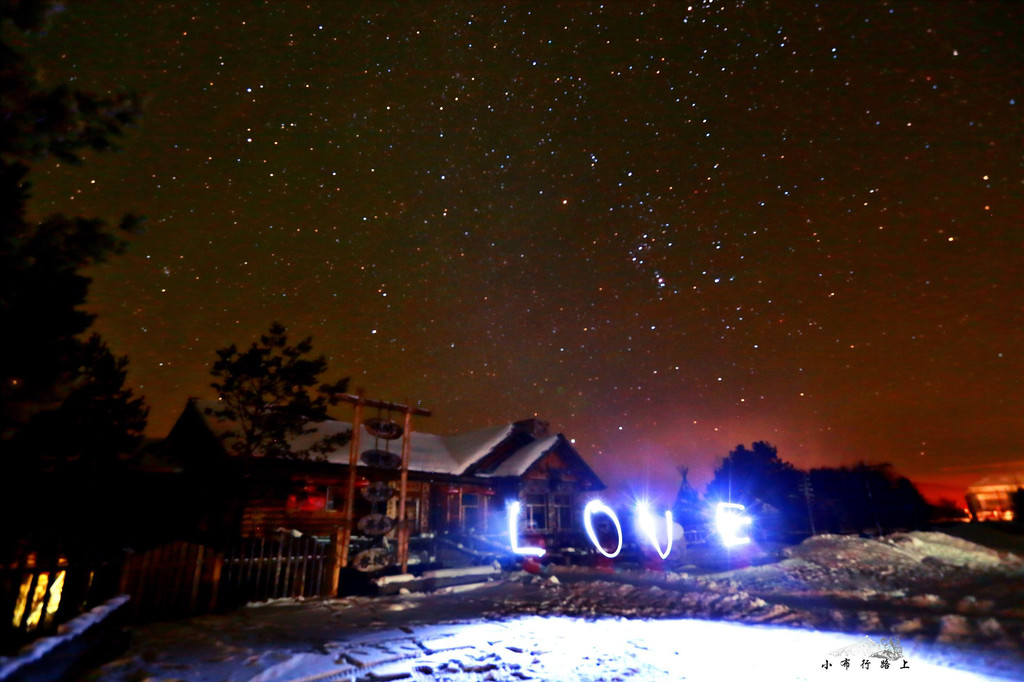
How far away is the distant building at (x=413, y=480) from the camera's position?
21.4 m

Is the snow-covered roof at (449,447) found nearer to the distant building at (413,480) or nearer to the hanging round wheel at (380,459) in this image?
the distant building at (413,480)

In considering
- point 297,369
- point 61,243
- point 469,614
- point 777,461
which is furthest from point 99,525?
point 777,461

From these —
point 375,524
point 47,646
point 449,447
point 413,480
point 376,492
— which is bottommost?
point 47,646

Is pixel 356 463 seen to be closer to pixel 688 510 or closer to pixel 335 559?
pixel 335 559

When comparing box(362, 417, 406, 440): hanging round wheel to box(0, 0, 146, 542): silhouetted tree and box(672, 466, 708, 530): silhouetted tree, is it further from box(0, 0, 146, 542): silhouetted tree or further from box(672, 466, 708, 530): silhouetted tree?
box(672, 466, 708, 530): silhouetted tree

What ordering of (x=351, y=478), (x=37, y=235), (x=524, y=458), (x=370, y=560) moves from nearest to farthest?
(x=37, y=235) → (x=370, y=560) → (x=351, y=478) → (x=524, y=458)

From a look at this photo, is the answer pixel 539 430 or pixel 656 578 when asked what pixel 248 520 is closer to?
pixel 656 578

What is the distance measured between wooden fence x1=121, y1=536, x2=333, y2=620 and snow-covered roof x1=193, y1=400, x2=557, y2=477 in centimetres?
1106

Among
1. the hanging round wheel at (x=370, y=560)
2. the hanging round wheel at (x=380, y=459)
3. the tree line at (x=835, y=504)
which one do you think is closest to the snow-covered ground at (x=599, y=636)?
the hanging round wheel at (x=370, y=560)

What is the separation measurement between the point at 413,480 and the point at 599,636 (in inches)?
740

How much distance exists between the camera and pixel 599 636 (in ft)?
30.2

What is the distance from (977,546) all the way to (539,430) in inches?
910

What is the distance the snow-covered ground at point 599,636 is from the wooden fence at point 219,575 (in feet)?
1.65

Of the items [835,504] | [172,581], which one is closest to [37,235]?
[172,581]
